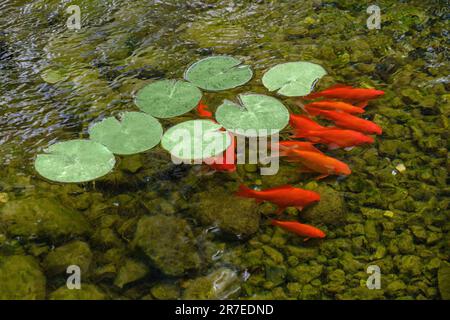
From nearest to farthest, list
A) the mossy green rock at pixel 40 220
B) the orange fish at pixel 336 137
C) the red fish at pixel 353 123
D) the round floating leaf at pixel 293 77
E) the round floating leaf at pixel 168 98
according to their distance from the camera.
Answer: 1. the mossy green rock at pixel 40 220
2. the orange fish at pixel 336 137
3. the red fish at pixel 353 123
4. the round floating leaf at pixel 168 98
5. the round floating leaf at pixel 293 77

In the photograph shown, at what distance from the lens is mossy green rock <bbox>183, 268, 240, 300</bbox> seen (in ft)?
10.2

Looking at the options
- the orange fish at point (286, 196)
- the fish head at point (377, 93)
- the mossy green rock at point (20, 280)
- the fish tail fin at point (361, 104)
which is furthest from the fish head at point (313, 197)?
the mossy green rock at point (20, 280)

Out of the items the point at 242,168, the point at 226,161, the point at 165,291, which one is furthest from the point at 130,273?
the point at 242,168

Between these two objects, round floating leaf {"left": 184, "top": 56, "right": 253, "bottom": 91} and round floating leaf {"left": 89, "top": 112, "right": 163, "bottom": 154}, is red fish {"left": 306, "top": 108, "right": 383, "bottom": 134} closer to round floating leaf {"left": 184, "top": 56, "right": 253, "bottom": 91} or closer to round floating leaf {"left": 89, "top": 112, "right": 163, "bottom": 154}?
round floating leaf {"left": 184, "top": 56, "right": 253, "bottom": 91}

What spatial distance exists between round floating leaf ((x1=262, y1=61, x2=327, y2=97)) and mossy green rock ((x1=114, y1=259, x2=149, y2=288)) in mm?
1962

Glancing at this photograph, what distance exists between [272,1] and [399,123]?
2.21 meters

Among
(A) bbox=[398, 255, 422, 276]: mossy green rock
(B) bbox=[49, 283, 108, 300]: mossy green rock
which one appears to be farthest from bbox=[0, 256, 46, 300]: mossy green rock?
(A) bbox=[398, 255, 422, 276]: mossy green rock

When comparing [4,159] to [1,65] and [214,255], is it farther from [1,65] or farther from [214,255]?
[214,255]

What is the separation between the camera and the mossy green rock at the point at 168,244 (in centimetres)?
318

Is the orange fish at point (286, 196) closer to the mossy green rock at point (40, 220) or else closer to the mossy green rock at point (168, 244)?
the mossy green rock at point (168, 244)

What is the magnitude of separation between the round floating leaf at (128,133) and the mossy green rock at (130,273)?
3.05 ft

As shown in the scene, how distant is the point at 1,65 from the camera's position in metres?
4.77


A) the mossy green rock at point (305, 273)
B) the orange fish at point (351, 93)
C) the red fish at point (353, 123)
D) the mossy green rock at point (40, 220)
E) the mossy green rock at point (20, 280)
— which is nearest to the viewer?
the mossy green rock at point (20, 280)
